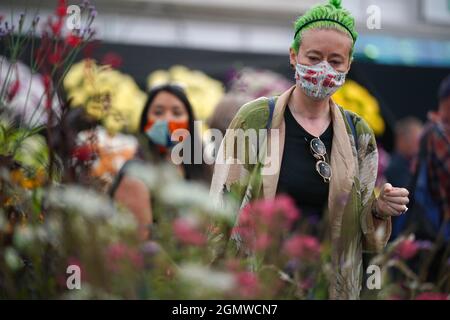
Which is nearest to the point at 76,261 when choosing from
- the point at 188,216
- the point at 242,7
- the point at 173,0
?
the point at 188,216

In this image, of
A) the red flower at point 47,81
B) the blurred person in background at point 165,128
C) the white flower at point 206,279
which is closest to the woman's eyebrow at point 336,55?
the red flower at point 47,81

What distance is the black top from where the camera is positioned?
8.73ft

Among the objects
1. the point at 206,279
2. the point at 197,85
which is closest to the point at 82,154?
the point at 206,279

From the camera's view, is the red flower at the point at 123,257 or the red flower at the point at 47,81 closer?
the red flower at the point at 123,257

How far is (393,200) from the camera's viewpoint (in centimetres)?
252

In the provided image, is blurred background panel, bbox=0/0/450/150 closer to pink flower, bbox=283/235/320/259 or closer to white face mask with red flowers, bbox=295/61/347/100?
white face mask with red flowers, bbox=295/61/347/100

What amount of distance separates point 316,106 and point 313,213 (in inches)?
13.2

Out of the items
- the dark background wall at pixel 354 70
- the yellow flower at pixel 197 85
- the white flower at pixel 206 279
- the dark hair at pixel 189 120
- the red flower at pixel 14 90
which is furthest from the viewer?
the dark background wall at pixel 354 70

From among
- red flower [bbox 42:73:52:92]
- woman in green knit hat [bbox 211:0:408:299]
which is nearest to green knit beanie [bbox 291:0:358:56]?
woman in green knit hat [bbox 211:0:408:299]

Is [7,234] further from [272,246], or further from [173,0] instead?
[173,0]

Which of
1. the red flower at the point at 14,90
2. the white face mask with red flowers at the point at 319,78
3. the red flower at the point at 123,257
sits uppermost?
the white face mask with red flowers at the point at 319,78

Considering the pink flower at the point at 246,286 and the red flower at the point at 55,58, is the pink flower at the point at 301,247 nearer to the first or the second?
the pink flower at the point at 246,286

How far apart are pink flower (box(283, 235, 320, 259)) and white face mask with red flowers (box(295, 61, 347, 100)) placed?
65cm

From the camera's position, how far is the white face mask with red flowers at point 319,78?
2.61 metres
